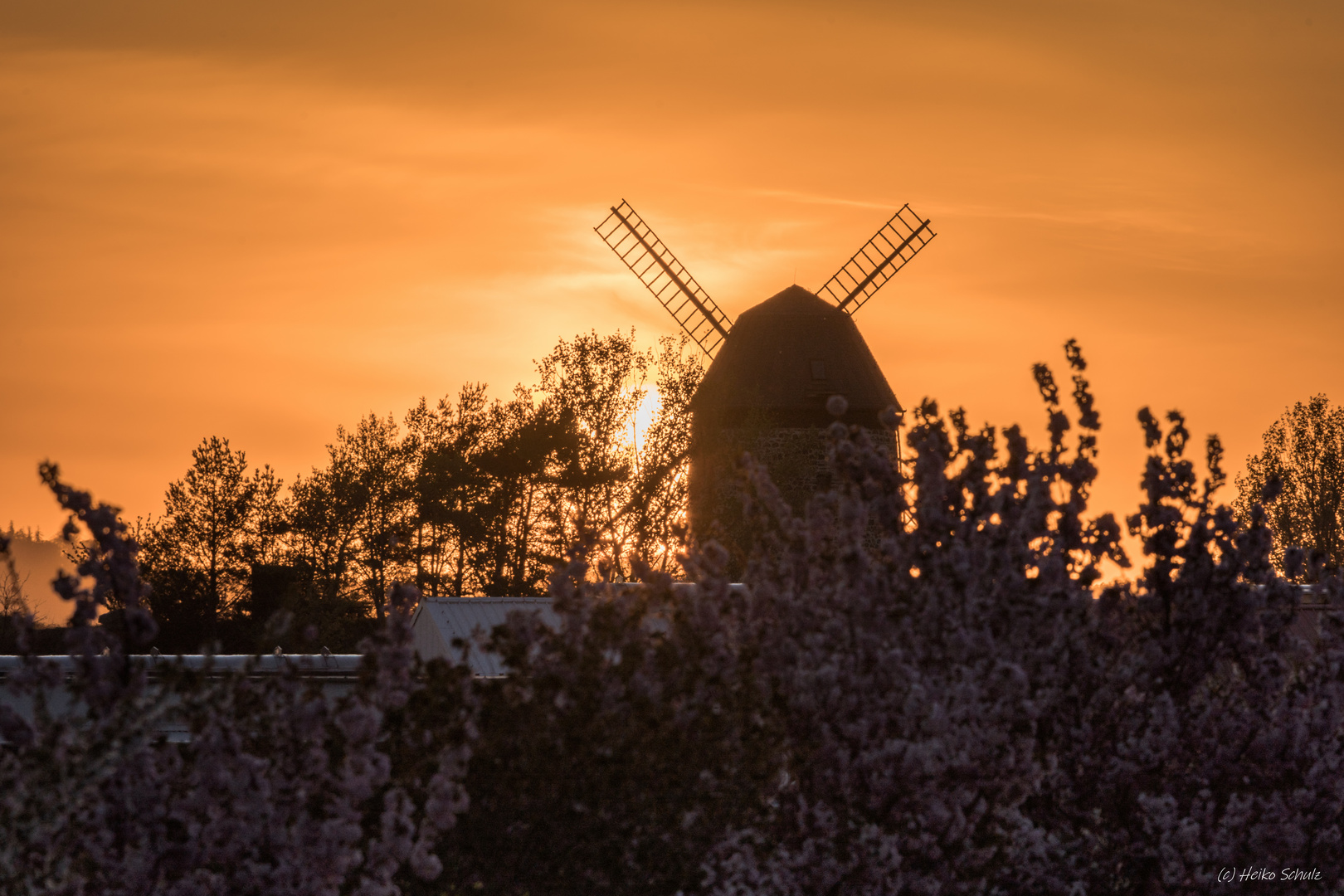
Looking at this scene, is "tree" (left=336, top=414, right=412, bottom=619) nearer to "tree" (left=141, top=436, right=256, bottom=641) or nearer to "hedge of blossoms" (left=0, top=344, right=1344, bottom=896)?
"tree" (left=141, top=436, right=256, bottom=641)

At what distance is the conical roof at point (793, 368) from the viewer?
48.4 m

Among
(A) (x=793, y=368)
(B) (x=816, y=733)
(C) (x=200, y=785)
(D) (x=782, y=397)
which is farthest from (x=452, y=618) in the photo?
(C) (x=200, y=785)

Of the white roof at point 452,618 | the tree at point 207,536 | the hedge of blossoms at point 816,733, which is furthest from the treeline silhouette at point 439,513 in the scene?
the hedge of blossoms at point 816,733

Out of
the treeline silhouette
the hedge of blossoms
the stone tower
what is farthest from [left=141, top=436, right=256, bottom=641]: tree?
the hedge of blossoms

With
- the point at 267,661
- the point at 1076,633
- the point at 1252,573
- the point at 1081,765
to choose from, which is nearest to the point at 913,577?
the point at 1076,633

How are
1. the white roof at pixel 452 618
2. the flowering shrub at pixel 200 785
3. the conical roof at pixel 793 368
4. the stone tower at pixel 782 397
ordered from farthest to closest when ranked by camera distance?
the conical roof at pixel 793 368, the stone tower at pixel 782 397, the white roof at pixel 452 618, the flowering shrub at pixel 200 785

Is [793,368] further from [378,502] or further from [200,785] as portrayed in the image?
[200,785]

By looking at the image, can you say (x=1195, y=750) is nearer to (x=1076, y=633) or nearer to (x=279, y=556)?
(x=1076, y=633)

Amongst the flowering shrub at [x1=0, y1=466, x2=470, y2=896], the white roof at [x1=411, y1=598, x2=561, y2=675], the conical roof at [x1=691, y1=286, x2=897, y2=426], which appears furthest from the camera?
the conical roof at [x1=691, y1=286, x2=897, y2=426]

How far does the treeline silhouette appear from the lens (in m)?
55.2

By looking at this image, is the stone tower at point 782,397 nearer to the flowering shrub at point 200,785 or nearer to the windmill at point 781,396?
the windmill at point 781,396

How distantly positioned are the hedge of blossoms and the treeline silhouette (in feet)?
136

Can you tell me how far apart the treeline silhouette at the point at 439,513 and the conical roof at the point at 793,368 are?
5377mm

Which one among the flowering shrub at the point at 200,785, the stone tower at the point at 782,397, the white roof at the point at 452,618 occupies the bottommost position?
the flowering shrub at the point at 200,785
